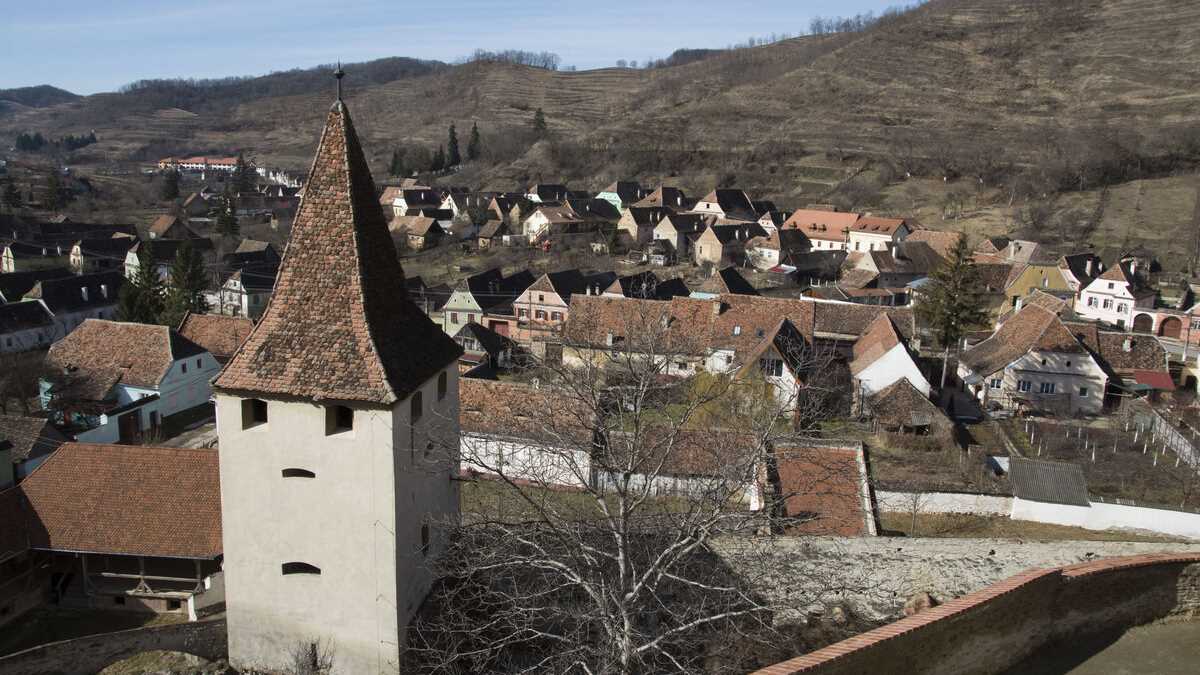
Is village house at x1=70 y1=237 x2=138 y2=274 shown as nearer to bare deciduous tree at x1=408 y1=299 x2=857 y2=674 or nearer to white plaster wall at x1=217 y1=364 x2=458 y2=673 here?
white plaster wall at x1=217 y1=364 x2=458 y2=673

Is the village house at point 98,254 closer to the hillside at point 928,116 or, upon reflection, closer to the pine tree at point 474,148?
the hillside at point 928,116

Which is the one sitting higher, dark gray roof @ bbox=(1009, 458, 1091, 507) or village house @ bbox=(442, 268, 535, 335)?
village house @ bbox=(442, 268, 535, 335)

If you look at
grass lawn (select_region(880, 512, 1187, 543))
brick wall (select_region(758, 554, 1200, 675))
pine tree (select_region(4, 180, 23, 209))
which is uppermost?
pine tree (select_region(4, 180, 23, 209))

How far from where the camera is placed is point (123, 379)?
37094mm

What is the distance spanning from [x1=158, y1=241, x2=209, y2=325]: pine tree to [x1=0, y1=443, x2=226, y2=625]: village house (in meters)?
28.8

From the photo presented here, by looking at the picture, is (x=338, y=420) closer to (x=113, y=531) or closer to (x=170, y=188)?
(x=113, y=531)

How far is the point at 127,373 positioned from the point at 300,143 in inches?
6753

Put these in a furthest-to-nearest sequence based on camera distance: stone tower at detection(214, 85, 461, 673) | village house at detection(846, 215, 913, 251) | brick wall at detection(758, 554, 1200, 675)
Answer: village house at detection(846, 215, 913, 251), stone tower at detection(214, 85, 461, 673), brick wall at detection(758, 554, 1200, 675)

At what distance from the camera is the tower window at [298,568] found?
1484cm

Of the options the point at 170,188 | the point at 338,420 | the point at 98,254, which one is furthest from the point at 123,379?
the point at 170,188

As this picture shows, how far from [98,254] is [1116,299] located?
74303mm

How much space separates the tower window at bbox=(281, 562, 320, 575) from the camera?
14.8 metres

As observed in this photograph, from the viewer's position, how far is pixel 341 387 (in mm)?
14062

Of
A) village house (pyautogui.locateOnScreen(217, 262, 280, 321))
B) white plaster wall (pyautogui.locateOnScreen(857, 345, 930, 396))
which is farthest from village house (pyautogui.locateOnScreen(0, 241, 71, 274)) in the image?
white plaster wall (pyautogui.locateOnScreen(857, 345, 930, 396))
